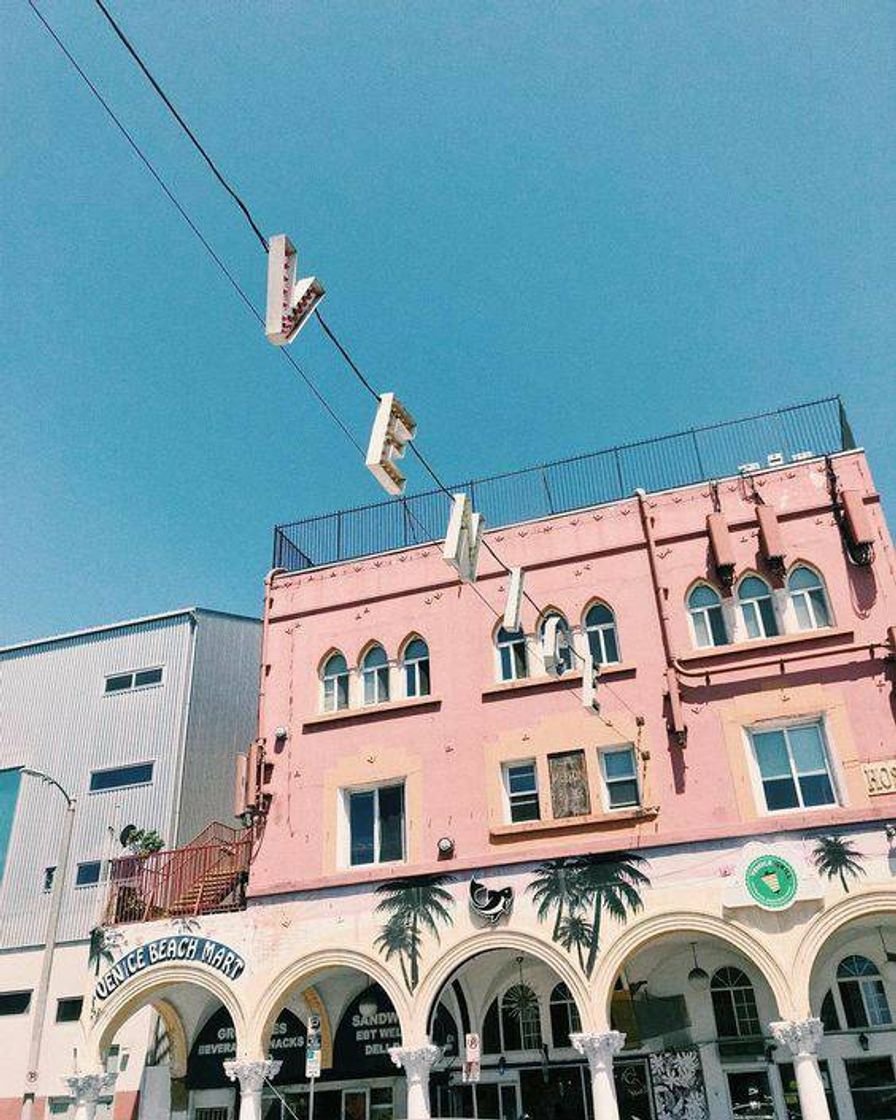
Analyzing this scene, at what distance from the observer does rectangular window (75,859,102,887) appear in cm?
2731

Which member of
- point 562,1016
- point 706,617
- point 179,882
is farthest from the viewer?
point 179,882

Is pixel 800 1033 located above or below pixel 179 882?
below

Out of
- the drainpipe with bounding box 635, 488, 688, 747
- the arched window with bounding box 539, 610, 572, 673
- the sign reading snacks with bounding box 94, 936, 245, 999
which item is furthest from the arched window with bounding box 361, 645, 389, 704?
the drainpipe with bounding box 635, 488, 688, 747

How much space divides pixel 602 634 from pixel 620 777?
10.8 ft

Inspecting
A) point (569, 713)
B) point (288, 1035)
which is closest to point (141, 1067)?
point (288, 1035)

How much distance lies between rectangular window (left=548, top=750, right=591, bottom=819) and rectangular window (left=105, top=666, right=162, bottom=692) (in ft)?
47.2

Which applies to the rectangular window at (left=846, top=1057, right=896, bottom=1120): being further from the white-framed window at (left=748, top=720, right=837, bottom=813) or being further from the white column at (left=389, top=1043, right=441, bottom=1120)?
the white column at (left=389, top=1043, right=441, bottom=1120)

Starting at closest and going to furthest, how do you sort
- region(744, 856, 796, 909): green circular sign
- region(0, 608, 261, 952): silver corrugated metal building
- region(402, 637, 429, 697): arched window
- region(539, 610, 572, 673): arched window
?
1. region(744, 856, 796, 909): green circular sign
2. region(539, 610, 572, 673): arched window
3. region(402, 637, 429, 697): arched window
4. region(0, 608, 261, 952): silver corrugated metal building

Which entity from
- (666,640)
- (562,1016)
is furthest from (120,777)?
(666,640)

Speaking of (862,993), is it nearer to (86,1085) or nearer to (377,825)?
(377,825)

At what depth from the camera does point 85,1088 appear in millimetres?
20734

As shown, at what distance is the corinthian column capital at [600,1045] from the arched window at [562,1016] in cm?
386

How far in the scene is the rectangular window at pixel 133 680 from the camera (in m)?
30.0

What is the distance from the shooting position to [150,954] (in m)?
21.6
